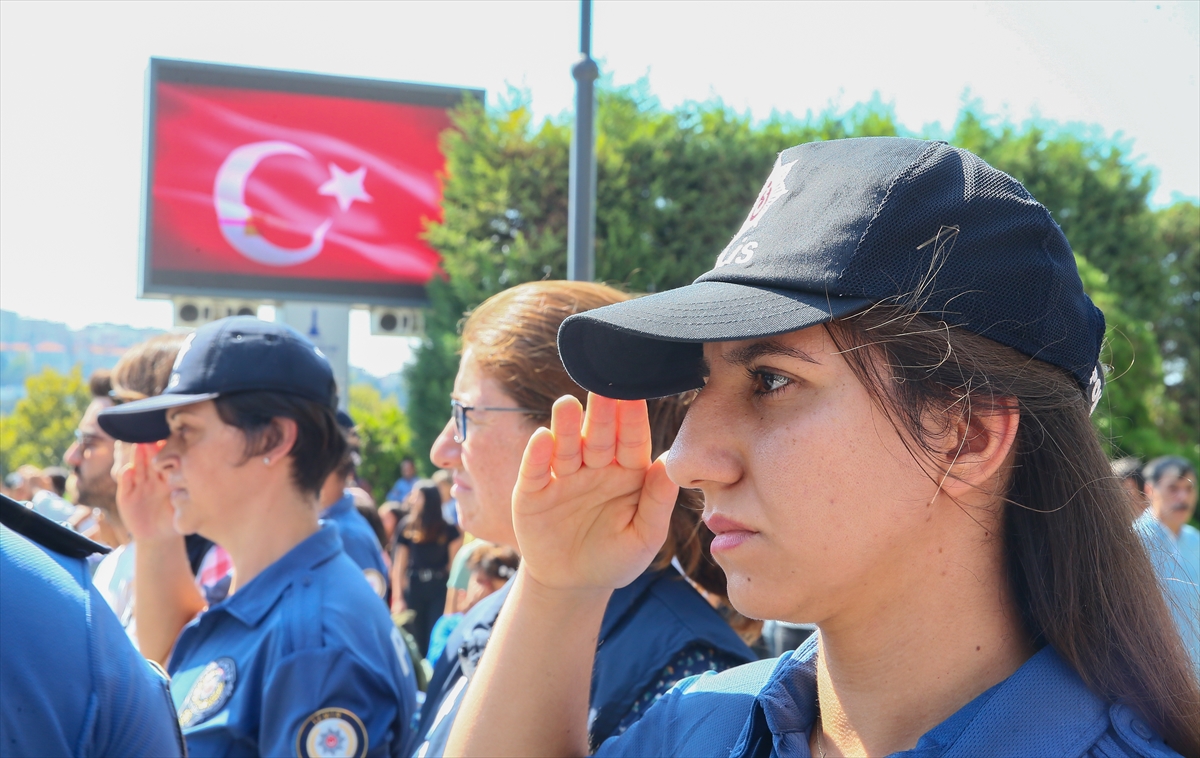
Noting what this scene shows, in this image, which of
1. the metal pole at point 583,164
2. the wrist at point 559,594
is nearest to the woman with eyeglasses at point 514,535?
the wrist at point 559,594

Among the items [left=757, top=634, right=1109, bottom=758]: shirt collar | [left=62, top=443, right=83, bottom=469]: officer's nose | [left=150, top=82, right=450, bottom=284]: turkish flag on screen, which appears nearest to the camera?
[left=757, top=634, right=1109, bottom=758]: shirt collar

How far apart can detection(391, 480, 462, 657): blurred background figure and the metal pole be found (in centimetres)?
485

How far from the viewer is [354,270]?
17688 mm

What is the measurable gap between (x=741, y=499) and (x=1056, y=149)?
20829 millimetres

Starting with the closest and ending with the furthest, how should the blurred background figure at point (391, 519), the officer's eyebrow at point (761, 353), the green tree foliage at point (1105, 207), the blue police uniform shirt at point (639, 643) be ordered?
the officer's eyebrow at point (761, 353)
the blue police uniform shirt at point (639, 643)
the blurred background figure at point (391, 519)
the green tree foliage at point (1105, 207)

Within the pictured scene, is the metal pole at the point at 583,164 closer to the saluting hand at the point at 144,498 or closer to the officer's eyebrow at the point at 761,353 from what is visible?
the saluting hand at the point at 144,498

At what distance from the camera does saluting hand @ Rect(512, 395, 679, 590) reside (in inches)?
59.5

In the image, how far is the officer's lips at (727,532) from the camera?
1.24m

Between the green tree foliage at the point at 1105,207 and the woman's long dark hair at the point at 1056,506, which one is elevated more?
the green tree foliage at the point at 1105,207

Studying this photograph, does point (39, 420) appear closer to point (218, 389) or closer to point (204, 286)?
point (204, 286)

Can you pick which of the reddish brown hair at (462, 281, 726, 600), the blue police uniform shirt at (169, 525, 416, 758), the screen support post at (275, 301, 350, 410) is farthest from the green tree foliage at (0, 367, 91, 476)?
the reddish brown hair at (462, 281, 726, 600)

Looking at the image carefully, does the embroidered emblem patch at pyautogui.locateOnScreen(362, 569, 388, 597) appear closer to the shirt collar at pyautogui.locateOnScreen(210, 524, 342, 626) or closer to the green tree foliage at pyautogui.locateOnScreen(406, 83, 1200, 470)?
the shirt collar at pyautogui.locateOnScreen(210, 524, 342, 626)

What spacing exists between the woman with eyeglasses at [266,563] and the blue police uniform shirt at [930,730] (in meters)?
1.02

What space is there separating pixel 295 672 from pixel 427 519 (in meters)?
6.25
